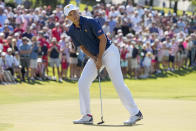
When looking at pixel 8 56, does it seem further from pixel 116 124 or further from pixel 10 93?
pixel 116 124

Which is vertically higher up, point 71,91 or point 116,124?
point 116,124

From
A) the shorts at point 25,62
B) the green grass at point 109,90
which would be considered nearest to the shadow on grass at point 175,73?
the green grass at point 109,90

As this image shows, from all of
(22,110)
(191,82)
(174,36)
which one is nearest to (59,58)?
(191,82)

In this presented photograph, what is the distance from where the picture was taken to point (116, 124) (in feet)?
28.9

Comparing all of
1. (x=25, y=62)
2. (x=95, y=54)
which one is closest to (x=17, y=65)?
(x=25, y=62)

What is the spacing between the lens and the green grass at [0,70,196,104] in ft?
57.9

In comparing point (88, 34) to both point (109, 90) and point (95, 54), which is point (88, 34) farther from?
point (109, 90)

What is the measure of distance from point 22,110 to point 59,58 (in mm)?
11106

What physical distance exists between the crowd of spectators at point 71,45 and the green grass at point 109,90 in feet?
2.48

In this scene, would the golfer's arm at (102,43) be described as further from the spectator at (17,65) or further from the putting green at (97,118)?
the spectator at (17,65)

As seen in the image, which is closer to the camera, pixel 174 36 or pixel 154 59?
pixel 154 59

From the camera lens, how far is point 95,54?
884 centimetres

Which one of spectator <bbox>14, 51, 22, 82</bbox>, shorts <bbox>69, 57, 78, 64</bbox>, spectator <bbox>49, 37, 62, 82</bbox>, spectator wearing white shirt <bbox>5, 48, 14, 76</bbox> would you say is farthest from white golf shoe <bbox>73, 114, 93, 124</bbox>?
shorts <bbox>69, 57, 78, 64</bbox>

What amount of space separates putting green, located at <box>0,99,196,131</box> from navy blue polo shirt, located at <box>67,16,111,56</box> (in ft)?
4.53
